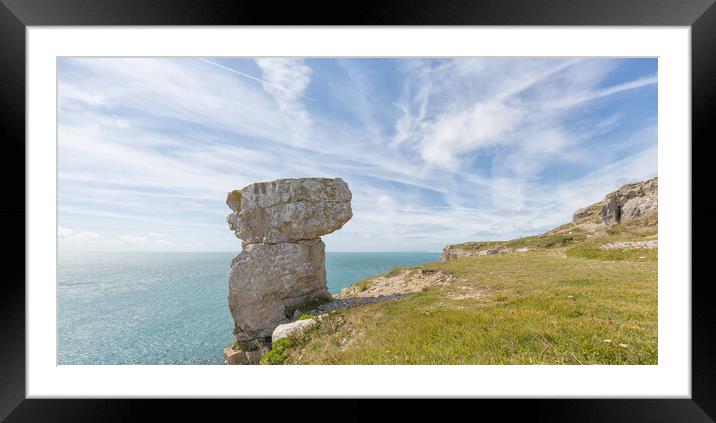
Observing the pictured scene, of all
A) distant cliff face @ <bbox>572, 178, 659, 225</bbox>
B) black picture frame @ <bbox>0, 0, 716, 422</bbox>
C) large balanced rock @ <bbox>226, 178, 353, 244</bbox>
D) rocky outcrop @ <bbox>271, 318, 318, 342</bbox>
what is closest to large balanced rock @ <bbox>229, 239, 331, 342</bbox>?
large balanced rock @ <bbox>226, 178, 353, 244</bbox>

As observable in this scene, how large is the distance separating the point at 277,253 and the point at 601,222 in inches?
1548

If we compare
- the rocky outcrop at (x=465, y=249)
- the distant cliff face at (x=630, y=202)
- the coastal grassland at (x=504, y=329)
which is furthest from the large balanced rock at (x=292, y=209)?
the distant cliff face at (x=630, y=202)

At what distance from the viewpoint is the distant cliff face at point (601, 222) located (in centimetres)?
2516

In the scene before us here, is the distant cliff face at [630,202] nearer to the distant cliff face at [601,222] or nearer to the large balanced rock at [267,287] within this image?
the distant cliff face at [601,222]

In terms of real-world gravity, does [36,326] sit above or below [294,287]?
above

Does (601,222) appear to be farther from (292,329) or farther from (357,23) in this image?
(357,23)

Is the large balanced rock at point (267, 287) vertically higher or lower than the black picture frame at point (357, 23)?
lower

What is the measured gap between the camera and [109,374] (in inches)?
123

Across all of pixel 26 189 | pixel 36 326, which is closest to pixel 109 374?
pixel 36 326

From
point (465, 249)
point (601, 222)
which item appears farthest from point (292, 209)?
point (601, 222)

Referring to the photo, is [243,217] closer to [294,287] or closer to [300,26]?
[294,287]

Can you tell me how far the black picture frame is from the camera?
2.61m

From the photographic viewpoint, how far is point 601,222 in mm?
32281

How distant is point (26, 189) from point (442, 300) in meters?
8.61
